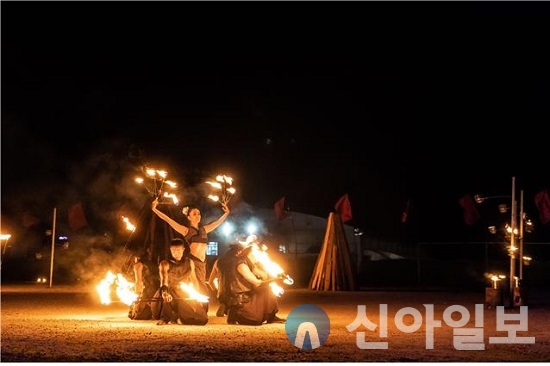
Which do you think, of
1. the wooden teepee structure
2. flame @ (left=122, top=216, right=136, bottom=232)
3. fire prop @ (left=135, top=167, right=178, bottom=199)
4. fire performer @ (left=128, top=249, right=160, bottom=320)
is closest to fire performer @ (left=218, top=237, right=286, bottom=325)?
fire performer @ (left=128, top=249, right=160, bottom=320)

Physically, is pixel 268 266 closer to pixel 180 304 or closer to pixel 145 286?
pixel 180 304

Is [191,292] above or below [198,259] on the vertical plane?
below

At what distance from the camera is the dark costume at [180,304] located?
1645 cm

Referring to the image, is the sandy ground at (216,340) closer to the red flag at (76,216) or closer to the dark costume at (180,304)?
the dark costume at (180,304)

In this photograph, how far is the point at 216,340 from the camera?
13961mm

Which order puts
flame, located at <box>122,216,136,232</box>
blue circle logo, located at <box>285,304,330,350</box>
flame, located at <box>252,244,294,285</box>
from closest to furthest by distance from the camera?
blue circle logo, located at <box>285,304,330,350</box>, flame, located at <box>252,244,294,285</box>, flame, located at <box>122,216,136,232</box>

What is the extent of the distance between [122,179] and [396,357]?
2014cm

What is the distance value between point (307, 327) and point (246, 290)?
1407 millimetres

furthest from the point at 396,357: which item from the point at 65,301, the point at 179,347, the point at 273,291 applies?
the point at 65,301

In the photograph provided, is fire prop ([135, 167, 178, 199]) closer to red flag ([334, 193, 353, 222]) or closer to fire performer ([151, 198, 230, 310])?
fire performer ([151, 198, 230, 310])

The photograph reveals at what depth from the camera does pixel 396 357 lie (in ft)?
39.8

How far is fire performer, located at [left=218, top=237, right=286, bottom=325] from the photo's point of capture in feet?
55.1

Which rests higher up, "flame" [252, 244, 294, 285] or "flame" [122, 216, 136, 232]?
"flame" [122, 216, 136, 232]

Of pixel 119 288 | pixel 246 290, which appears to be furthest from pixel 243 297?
pixel 119 288
